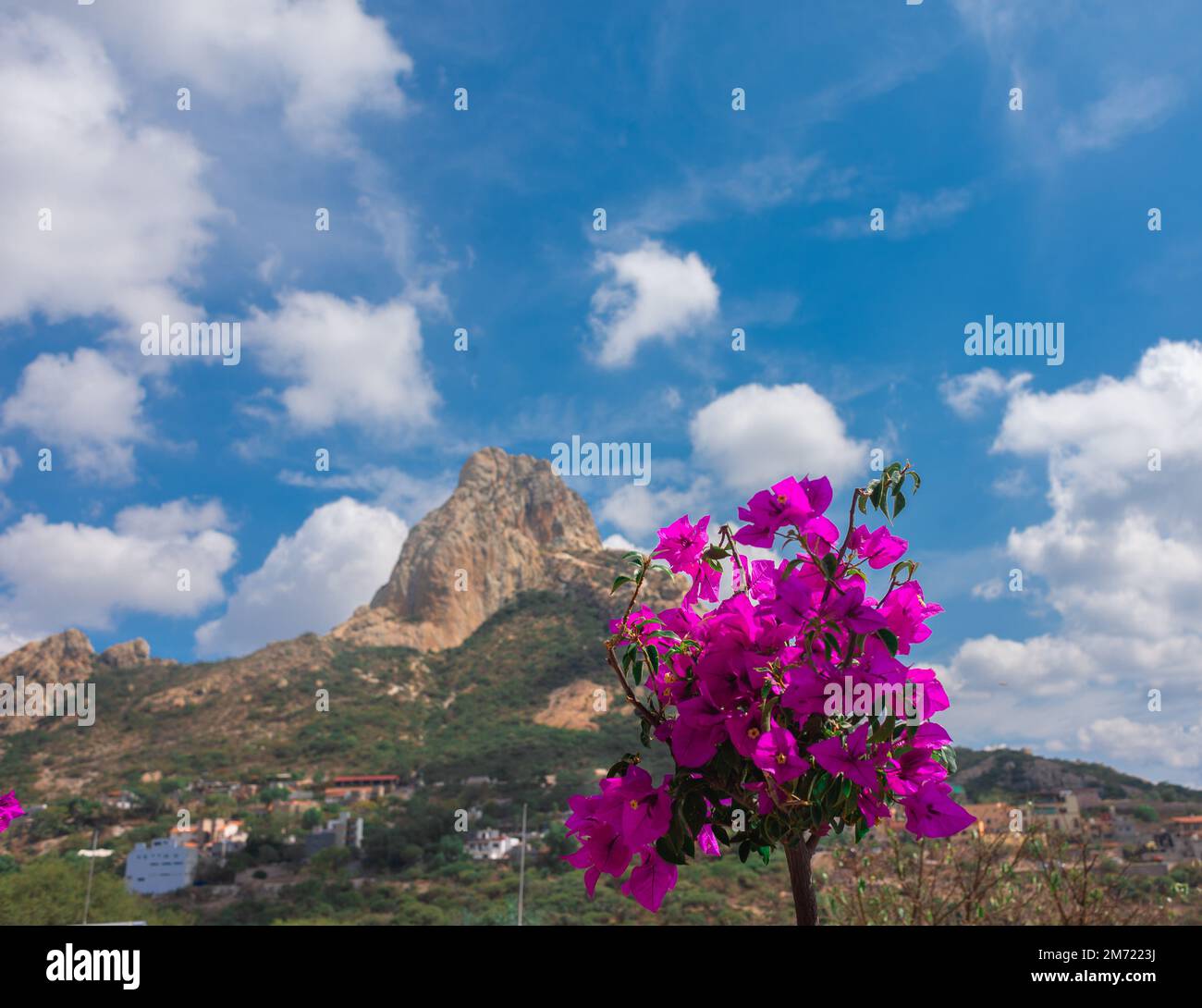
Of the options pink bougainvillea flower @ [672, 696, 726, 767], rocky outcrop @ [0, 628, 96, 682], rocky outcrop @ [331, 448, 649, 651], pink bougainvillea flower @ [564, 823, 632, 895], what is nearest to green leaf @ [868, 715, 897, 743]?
pink bougainvillea flower @ [672, 696, 726, 767]

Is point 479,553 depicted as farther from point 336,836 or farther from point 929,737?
point 929,737

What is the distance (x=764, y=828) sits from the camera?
0.86 meters

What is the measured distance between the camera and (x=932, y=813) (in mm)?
796

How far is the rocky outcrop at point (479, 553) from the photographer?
5584 centimetres

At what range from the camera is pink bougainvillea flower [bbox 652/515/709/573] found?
100 cm

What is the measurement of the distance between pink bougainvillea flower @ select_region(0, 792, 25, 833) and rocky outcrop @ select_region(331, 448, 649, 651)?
4757cm

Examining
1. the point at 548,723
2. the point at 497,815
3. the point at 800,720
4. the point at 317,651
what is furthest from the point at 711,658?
the point at 317,651

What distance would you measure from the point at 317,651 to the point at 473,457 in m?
25.0

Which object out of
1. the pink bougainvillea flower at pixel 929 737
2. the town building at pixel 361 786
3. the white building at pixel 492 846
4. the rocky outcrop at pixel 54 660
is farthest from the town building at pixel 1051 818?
the rocky outcrop at pixel 54 660

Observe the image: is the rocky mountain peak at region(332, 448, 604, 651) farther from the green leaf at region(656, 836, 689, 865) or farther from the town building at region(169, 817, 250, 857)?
the green leaf at region(656, 836, 689, 865)
